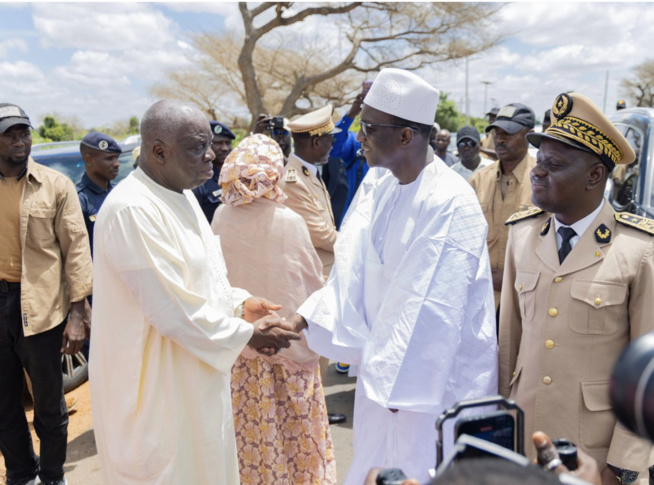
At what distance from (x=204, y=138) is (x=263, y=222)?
847 mm

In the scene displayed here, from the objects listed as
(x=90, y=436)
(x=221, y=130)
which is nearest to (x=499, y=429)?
(x=90, y=436)

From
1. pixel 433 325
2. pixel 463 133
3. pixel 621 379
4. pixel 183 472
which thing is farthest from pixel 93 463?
pixel 463 133

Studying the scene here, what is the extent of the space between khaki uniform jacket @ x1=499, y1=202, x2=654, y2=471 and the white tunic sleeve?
1206mm

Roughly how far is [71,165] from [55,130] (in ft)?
63.6

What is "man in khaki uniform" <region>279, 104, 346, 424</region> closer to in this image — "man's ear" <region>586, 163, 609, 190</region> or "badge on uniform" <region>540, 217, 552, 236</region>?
"badge on uniform" <region>540, 217, 552, 236</region>

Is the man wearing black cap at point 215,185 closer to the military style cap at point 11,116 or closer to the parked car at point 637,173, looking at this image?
the military style cap at point 11,116

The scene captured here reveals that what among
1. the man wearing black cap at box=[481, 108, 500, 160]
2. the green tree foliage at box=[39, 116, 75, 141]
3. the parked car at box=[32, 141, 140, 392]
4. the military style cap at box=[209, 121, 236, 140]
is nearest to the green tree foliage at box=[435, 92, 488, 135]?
the green tree foliage at box=[39, 116, 75, 141]

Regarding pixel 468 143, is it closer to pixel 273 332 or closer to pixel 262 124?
pixel 262 124

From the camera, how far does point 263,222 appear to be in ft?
10.2

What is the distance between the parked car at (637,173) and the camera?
5.71 m

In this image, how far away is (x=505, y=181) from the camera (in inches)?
162

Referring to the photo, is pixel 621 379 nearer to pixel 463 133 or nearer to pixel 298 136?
pixel 298 136

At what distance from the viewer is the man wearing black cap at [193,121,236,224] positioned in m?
4.46

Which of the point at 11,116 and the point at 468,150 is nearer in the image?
the point at 11,116
